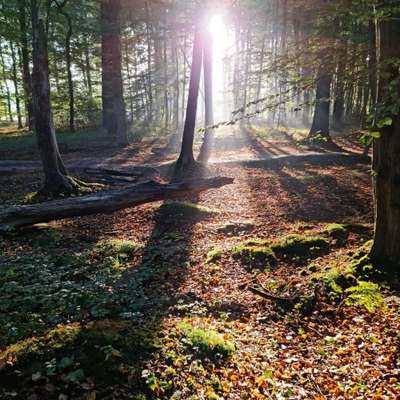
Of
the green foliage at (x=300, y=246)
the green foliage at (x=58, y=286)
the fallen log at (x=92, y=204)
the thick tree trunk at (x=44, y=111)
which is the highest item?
the thick tree trunk at (x=44, y=111)

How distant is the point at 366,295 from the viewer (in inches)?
218

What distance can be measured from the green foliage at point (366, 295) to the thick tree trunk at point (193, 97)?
1011cm

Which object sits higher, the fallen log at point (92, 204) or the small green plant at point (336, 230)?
the fallen log at point (92, 204)

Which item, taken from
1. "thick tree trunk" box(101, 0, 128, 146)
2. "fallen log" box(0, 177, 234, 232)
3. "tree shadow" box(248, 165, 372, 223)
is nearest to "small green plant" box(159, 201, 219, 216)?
"fallen log" box(0, 177, 234, 232)

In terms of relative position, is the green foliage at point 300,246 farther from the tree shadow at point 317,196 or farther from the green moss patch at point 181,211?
the green moss patch at point 181,211

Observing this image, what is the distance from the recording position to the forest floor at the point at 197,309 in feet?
11.8

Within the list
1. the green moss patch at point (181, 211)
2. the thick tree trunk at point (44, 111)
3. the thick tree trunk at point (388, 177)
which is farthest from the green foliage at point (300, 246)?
the thick tree trunk at point (44, 111)

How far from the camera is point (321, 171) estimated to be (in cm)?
1497

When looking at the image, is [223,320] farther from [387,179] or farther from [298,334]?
[387,179]

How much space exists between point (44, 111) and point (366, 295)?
9949mm

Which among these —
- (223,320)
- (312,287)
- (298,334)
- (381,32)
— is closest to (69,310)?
(223,320)

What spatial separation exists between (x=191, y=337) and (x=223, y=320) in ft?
3.50

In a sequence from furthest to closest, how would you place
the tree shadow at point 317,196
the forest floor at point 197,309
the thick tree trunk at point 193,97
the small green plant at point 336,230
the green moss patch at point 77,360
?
the thick tree trunk at point 193,97 → the tree shadow at point 317,196 → the small green plant at point 336,230 → the forest floor at point 197,309 → the green moss patch at point 77,360

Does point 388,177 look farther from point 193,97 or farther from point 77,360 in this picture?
point 193,97
